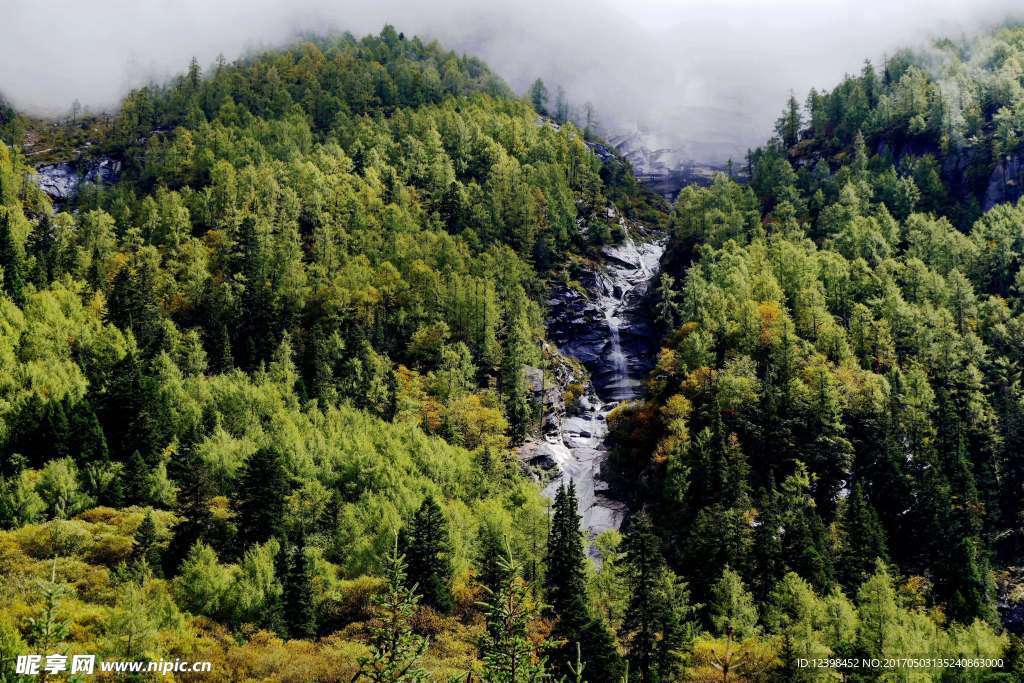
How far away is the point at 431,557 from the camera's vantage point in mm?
92125

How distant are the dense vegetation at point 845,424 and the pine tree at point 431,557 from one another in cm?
3067

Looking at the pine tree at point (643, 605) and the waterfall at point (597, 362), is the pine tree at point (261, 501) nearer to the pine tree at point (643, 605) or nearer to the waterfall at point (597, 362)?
the pine tree at point (643, 605)

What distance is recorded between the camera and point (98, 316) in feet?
443

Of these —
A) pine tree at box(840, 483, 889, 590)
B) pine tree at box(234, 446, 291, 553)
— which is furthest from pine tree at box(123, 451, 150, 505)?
pine tree at box(840, 483, 889, 590)

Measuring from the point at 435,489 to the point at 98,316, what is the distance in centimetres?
6673

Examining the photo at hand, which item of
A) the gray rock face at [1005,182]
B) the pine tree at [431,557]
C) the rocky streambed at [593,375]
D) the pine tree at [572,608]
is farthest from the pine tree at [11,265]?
the gray rock face at [1005,182]

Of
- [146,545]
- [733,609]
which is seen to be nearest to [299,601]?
[146,545]

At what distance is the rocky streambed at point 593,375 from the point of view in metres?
136

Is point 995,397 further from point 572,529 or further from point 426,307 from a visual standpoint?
point 426,307

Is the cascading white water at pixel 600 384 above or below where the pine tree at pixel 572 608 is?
above

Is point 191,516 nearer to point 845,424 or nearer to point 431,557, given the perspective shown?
point 431,557

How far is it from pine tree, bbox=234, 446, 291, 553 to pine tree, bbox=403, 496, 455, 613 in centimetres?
1649

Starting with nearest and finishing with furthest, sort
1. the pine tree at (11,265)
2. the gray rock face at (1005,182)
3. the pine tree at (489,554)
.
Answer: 1. the pine tree at (489,554)
2. the pine tree at (11,265)
3. the gray rock face at (1005,182)

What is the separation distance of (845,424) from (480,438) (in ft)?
181
